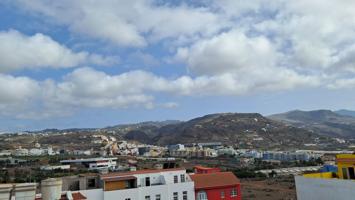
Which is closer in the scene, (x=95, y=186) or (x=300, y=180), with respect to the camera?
(x=300, y=180)

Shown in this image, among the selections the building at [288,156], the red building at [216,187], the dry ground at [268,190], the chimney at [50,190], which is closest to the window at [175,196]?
the red building at [216,187]

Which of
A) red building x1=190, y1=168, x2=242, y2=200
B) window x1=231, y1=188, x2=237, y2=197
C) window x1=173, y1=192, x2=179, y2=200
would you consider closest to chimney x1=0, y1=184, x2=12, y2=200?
window x1=173, y1=192, x2=179, y2=200

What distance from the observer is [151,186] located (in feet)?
122

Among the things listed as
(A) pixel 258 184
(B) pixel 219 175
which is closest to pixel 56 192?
(B) pixel 219 175

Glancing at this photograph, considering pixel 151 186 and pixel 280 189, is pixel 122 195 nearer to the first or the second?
pixel 151 186

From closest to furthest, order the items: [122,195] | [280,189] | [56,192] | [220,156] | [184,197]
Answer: [56,192]
[122,195]
[184,197]
[280,189]
[220,156]

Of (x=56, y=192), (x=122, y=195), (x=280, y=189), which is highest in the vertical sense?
(x=56, y=192)

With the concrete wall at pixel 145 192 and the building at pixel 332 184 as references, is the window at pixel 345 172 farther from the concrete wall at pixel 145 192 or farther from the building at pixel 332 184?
the concrete wall at pixel 145 192

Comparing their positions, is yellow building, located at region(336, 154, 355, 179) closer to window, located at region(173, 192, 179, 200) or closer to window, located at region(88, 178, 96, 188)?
window, located at region(173, 192, 179, 200)

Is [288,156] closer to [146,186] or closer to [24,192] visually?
[146,186]

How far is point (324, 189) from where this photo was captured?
2623 cm

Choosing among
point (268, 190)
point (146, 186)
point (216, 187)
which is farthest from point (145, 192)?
point (268, 190)

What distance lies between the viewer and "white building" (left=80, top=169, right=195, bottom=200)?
34.9m

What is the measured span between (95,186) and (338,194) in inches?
880
